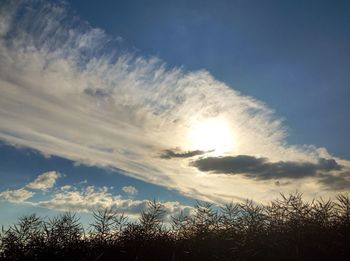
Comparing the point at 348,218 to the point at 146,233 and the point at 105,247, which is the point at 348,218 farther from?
the point at 105,247

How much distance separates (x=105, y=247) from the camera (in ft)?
48.5

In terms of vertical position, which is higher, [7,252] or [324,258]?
[324,258]

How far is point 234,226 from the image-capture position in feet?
46.2

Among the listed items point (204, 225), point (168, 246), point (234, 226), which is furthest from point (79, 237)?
point (234, 226)

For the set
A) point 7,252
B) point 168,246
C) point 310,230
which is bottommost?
point 7,252

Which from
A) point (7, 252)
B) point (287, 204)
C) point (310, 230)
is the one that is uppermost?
point (287, 204)

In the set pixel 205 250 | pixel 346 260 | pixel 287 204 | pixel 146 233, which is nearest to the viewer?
pixel 346 260

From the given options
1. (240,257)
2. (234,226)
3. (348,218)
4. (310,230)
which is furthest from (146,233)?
(348,218)

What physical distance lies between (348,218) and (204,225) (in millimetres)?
5204

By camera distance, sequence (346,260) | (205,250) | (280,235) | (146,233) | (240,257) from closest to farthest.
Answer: (346,260)
(240,257)
(280,235)
(205,250)
(146,233)

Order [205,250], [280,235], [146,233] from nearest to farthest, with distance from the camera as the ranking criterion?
[280,235], [205,250], [146,233]

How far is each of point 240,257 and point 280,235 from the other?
172 cm

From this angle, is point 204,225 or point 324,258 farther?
point 204,225

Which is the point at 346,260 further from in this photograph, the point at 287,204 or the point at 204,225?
the point at 204,225
